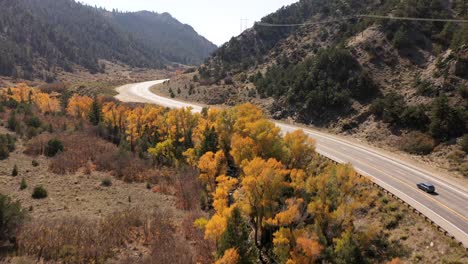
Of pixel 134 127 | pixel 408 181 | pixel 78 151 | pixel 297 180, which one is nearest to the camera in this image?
pixel 297 180

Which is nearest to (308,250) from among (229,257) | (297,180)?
(229,257)

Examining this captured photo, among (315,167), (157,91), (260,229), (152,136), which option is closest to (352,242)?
(260,229)

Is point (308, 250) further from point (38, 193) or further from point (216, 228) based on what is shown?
point (38, 193)

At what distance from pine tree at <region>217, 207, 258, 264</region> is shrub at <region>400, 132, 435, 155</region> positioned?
32.9 metres

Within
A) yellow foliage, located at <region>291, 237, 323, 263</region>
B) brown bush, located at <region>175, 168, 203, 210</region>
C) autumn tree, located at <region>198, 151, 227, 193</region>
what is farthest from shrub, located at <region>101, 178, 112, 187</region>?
yellow foliage, located at <region>291, 237, 323, 263</region>

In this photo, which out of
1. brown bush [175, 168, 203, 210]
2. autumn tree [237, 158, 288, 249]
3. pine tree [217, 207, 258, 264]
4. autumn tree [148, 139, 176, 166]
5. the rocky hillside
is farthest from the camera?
autumn tree [148, 139, 176, 166]

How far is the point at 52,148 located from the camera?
68.1 meters

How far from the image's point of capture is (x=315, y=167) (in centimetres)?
5678

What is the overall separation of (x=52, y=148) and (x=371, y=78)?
6562 centimetres

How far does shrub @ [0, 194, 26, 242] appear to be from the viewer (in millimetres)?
38688

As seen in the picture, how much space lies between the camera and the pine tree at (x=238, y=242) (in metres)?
38.8

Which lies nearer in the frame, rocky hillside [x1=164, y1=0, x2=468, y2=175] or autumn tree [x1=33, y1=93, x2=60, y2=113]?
rocky hillside [x1=164, y1=0, x2=468, y2=175]

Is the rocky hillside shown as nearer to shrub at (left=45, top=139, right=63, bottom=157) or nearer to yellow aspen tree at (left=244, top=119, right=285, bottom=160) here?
yellow aspen tree at (left=244, top=119, right=285, bottom=160)

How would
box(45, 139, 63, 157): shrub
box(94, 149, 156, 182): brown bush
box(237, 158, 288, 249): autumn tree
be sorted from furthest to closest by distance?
box(45, 139, 63, 157): shrub, box(94, 149, 156, 182): brown bush, box(237, 158, 288, 249): autumn tree
